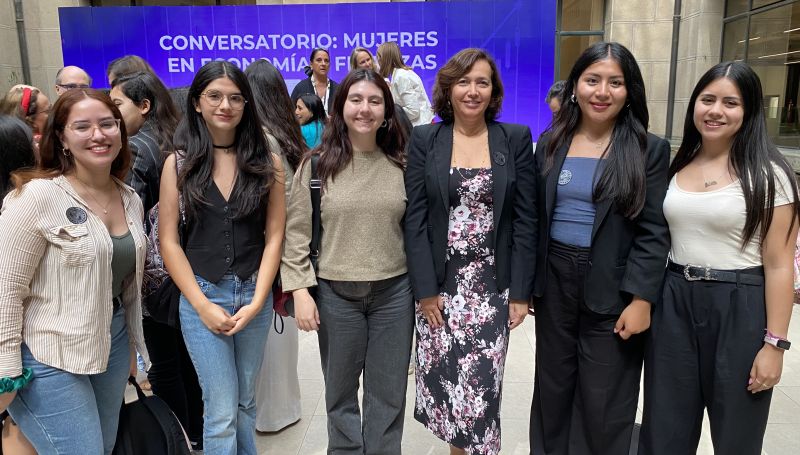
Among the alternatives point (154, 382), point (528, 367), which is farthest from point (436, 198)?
point (528, 367)

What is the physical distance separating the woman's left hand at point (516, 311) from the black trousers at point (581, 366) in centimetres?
8

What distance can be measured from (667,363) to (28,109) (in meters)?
3.93

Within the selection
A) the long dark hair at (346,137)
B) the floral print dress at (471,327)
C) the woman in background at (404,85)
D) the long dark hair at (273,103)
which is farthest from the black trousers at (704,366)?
the woman in background at (404,85)

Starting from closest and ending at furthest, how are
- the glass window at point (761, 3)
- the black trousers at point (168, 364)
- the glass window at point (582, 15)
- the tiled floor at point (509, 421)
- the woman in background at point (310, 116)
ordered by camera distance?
the black trousers at point (168, 364), the tiled floor at point (509, 421), the woman in background at point (310, 116), the glass window at point (761, 3), the glass window at point (582, 15)

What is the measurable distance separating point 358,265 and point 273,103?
1.11 metres

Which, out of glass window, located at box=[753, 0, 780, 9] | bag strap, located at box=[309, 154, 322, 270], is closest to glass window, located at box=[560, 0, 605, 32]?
glass window, located at box=[753, 0, 780, 9]

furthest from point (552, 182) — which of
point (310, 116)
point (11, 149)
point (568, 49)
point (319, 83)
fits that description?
point (568, 49)

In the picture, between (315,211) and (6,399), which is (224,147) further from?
(6,399)

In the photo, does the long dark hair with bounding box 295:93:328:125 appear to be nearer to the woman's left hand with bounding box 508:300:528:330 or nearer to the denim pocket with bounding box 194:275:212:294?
the denim pocket with bounding box 194:275:212:294

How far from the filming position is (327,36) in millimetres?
7402

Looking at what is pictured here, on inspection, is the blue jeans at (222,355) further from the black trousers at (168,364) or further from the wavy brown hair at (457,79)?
the wavy brown hair at (457,79)

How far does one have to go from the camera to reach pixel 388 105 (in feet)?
7.82

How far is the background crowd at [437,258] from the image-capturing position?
6.29ft

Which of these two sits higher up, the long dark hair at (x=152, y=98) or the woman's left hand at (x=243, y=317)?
the long dark hair at (x=152, y=98)
